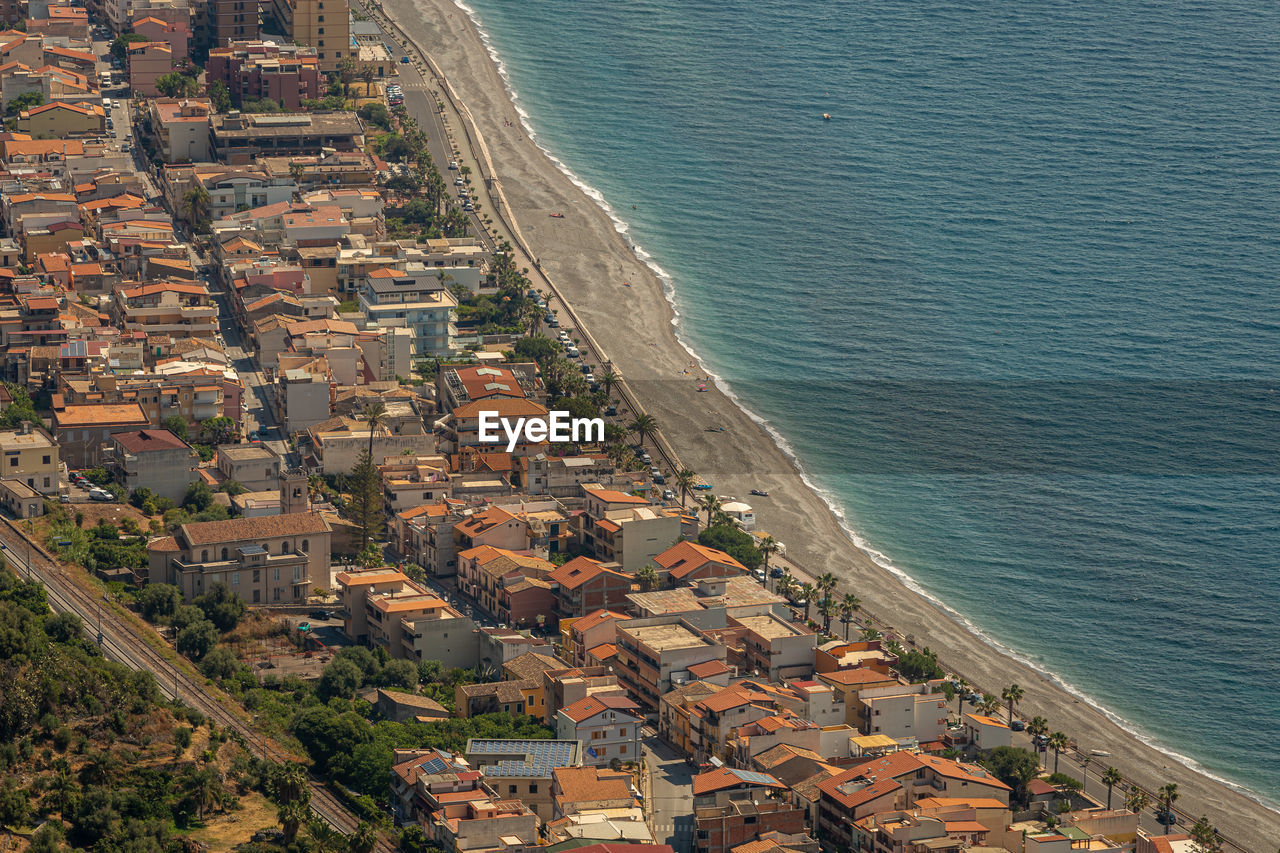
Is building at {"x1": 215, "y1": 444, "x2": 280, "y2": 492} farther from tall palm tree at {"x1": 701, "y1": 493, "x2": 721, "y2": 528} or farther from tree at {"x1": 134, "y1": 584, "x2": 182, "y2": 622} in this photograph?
tall palm tree at {"x1": 701, "y1": 493, "x2": 721, "y2": 528}

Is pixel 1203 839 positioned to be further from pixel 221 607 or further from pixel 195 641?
pixel 221 607

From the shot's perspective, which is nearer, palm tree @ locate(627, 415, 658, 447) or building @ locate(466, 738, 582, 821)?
building @ locate(466, 738, 582, 821)

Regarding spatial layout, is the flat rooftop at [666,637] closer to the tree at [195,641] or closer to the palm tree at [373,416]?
the tree at [195,641]

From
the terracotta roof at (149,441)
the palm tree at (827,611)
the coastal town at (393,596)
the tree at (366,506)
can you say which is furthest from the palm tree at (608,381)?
the terracotta roof at (149,441)

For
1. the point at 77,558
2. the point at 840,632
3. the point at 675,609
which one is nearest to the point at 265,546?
the point at 77,558

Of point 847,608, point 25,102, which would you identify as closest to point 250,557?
point 847,608

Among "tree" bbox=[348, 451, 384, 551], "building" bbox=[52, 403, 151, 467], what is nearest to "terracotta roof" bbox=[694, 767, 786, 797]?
"tree" bbox=[348, 451, 384, 551]

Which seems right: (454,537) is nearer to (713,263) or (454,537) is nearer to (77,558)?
(77,558)
